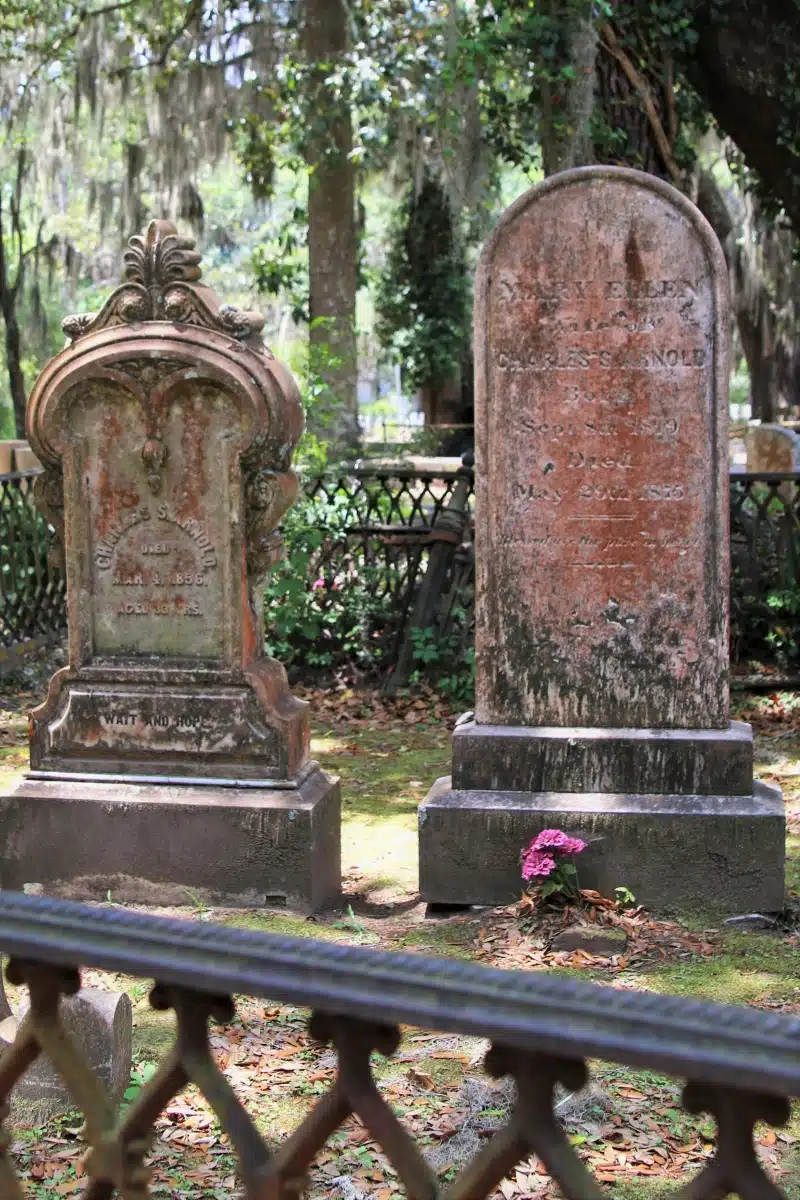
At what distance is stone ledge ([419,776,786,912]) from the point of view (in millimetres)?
5301

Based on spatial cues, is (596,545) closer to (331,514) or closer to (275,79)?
(331,514)

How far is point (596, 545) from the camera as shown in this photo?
5.49 meters

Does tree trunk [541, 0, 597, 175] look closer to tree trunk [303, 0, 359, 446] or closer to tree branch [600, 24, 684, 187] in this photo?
tree branch [600, 24, 684, 187]

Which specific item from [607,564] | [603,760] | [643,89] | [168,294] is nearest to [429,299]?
[643,89]

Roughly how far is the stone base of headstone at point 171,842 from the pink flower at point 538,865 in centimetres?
86

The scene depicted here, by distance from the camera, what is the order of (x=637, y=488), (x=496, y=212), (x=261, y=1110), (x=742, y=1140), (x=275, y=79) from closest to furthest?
(x=742, y=1140), (x=261, y=1110), (x=637, y=488), (x=275, y=79), (x=496, y=212)

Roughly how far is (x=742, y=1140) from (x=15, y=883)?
15.5 feet

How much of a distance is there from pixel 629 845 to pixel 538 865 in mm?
468

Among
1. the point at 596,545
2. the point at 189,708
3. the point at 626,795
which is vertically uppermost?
the point at 596,545

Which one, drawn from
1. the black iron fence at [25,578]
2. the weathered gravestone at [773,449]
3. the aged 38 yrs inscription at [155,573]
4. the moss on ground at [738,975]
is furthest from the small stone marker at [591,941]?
the weathered gravestone at [773,449]

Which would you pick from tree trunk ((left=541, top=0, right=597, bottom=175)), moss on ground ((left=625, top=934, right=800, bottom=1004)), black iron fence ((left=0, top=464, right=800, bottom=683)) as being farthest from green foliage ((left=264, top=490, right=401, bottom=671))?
moss on ground ((left=625, top=934, right=800, bottom=1004))

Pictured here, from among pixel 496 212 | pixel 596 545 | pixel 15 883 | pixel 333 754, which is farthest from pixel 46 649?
pixel 496 212

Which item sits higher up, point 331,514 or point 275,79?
point 275,79

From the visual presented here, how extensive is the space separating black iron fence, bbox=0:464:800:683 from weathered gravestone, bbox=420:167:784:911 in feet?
12.2
